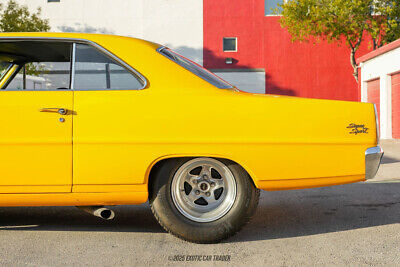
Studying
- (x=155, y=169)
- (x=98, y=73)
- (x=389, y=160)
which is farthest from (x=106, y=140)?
(x=389, y=160)

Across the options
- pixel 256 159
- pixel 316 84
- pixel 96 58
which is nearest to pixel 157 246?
pixel 256 159

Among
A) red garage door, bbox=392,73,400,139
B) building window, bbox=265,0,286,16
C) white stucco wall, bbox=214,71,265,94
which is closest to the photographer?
red garage door, bbox=392,73,400,139

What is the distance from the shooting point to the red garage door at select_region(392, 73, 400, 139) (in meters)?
19.9

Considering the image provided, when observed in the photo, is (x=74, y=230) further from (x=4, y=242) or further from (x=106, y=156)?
(x=106, y=156)

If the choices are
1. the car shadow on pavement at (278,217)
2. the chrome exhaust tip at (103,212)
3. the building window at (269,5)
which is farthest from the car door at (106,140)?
the building window at (269,5)

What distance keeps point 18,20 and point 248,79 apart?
42.4 feet

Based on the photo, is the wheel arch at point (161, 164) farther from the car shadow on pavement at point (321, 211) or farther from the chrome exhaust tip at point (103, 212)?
the car shadow on pavement at point (321, 211)

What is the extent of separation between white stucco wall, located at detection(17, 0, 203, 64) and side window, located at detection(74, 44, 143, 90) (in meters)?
26.9

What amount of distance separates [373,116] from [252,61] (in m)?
26.7

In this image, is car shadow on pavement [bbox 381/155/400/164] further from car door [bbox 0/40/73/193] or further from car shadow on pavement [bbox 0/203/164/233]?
car door [bbox 0/40/73/193]

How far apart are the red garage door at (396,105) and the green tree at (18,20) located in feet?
61.8

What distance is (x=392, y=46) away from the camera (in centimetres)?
1969

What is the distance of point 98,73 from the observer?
425cm

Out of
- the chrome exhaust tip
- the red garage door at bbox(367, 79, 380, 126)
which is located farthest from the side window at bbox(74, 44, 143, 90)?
the red garage door at bbox(367, 79, 380, 126)
